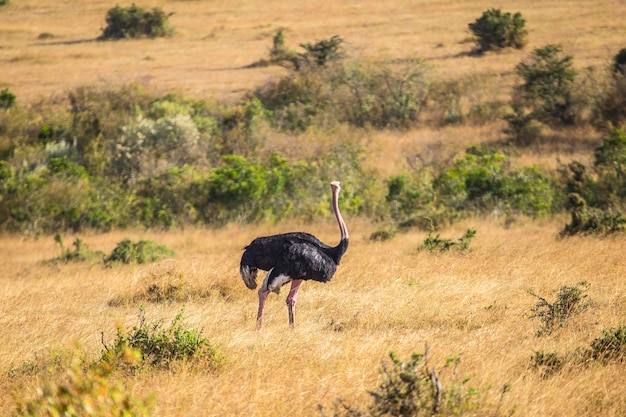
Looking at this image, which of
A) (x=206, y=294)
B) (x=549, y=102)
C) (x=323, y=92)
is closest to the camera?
(x=206, y=294)

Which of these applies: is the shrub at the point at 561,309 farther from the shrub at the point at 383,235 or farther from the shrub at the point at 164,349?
the shrub at the point at 383,235

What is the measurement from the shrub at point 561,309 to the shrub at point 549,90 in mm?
19582

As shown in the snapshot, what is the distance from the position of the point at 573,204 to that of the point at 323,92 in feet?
48.4

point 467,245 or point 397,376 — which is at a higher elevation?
point 397,376

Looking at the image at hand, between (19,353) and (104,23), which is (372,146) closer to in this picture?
(19,353)

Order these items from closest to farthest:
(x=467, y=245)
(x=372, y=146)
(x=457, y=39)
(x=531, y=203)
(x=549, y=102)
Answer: (x=467, y=245) → (x=531, y=203) → (x=372, y=146) → (x=549, y=102) → (x=457, y=39)

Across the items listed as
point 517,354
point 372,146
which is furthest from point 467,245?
point 372,146

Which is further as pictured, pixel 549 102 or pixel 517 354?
pixel 549 102

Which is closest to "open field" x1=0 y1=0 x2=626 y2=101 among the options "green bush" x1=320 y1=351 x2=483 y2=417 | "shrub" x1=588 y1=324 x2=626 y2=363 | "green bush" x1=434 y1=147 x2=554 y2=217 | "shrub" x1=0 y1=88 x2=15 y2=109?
"shrub" x1=0 y1=88 x2=15 y2=109

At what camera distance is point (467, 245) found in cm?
1250

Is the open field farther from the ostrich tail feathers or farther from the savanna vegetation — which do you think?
the ostrich tail feathers

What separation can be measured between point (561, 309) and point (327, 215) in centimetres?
1131

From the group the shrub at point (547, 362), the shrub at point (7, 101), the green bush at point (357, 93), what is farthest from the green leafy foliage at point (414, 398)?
the shrub at point (7, 101)

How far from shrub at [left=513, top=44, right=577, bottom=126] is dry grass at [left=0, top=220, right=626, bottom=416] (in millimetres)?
14359
